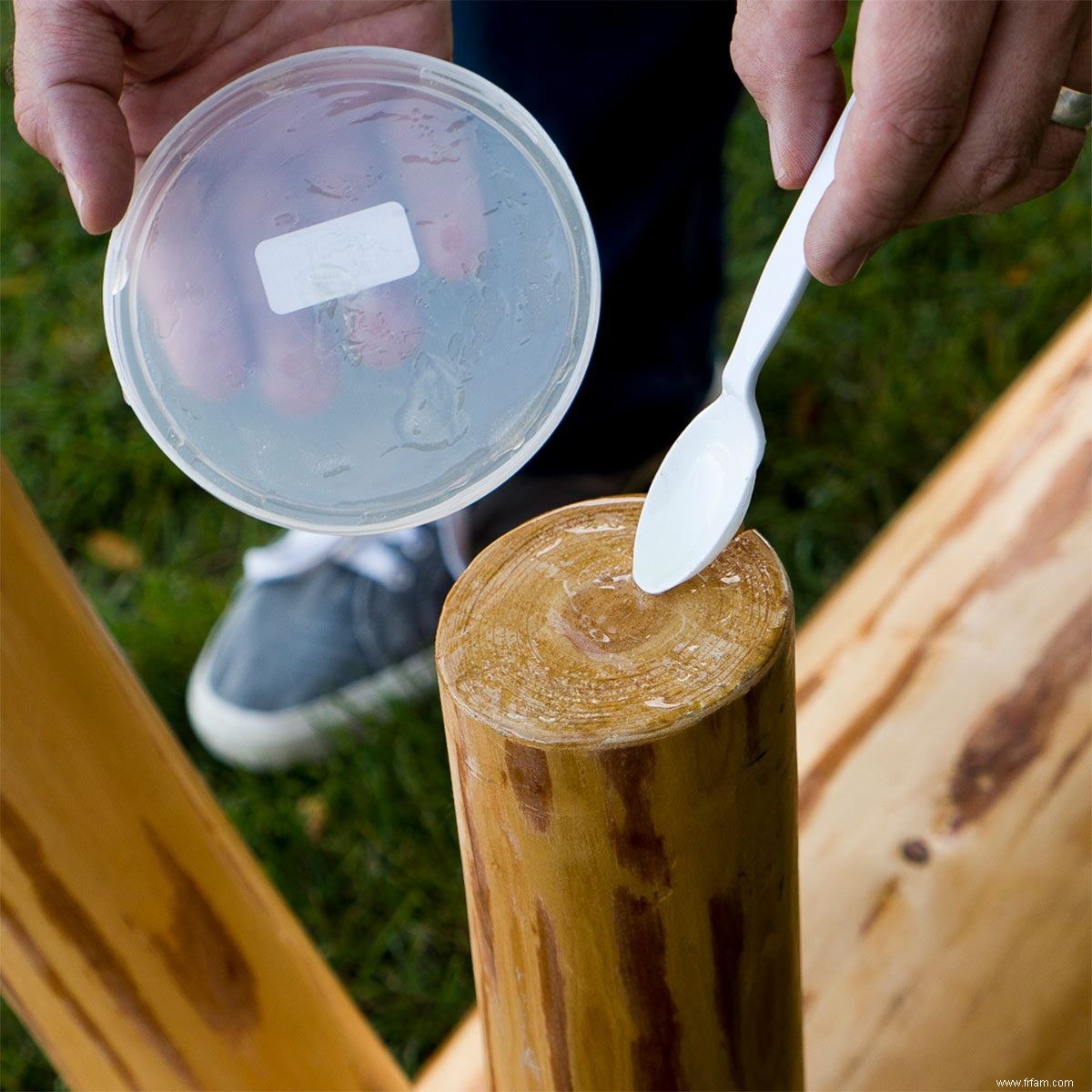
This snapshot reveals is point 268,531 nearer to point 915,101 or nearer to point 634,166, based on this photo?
point 634,166

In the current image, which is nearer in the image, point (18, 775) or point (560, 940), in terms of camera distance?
point (560, 940)

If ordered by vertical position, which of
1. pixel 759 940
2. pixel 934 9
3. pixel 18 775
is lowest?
pixel 759 940

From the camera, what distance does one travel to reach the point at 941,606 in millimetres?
1417

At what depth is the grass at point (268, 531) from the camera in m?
1.84

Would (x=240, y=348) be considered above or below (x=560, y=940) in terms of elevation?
above

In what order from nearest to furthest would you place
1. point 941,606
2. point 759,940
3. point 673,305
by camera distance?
point 759,940 < point 941,606 < point 673,305

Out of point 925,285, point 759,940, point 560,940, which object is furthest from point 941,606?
point 925,285

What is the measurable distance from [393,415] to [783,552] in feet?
4.21

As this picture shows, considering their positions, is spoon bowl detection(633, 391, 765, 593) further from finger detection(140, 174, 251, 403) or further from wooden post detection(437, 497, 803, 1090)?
finger detection(140, 174, 251, 403)

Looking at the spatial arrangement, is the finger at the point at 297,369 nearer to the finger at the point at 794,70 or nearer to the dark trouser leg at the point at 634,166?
the finger at the point at 794,70

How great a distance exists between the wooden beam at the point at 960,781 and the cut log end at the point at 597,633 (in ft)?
1.63

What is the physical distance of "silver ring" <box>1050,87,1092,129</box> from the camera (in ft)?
2.91

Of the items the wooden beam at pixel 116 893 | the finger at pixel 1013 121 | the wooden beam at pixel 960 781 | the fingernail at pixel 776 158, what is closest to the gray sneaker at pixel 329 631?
the wooden beam at pixel 960 781

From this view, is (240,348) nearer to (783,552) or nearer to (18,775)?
(18,775)
